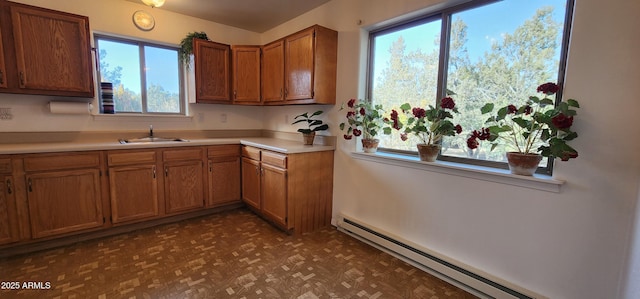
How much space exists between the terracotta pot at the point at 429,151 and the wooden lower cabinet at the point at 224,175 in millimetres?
2147

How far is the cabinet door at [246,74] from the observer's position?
3.40 meters

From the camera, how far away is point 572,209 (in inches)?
59.4

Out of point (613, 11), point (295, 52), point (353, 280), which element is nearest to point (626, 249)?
point (613, 11)

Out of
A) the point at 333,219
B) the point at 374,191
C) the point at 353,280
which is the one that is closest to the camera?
the point at 353,280

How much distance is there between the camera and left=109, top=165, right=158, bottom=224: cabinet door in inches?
103

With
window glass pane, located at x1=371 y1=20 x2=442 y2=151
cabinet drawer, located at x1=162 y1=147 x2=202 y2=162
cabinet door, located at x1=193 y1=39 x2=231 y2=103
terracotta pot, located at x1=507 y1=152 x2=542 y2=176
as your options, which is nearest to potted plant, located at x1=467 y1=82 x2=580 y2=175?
terracotta pot, located at x1=507 y1=152 x2=542 y2=176

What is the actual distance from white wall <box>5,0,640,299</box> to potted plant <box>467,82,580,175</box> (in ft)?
0.36

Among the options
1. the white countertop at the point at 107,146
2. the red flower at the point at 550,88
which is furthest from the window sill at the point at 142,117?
the red flower at the point at 550,88

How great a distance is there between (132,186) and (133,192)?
0.06 m

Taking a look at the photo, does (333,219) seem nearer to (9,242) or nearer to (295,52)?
(295,52)

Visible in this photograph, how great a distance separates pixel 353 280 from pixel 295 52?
221 centimetres

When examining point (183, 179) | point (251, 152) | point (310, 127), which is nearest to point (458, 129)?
point (310, 127)

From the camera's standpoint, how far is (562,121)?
1.40 m

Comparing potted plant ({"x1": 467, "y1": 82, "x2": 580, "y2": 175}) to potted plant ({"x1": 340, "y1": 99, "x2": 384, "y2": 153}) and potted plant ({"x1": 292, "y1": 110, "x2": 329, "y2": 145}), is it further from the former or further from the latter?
potted plant ({"x1": 292, "y1": 110, "x2": 329, "y2": 145})
